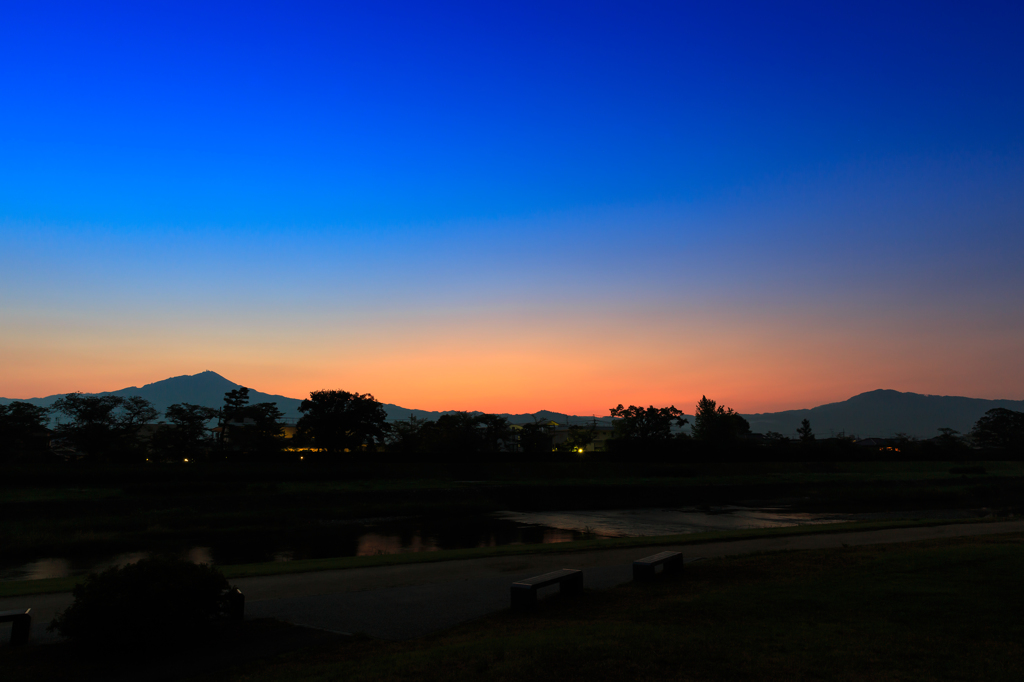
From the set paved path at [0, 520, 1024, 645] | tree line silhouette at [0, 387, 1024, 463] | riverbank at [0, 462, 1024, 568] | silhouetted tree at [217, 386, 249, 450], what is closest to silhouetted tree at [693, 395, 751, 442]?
tree line silhouette at [0, 387, 1024, 463]

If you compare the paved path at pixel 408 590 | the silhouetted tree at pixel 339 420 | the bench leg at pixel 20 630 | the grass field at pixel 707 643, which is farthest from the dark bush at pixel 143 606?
the silhouetted tree at pixel 339 420

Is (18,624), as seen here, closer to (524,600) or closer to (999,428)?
(524,600)

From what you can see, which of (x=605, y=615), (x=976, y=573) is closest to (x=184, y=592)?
(x=605, y=615)

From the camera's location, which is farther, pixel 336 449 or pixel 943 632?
pixel 336 449

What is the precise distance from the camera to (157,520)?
106 ft

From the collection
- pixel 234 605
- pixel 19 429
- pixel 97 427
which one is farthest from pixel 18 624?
pixel 97 427

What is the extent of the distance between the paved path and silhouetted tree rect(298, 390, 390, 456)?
206ft

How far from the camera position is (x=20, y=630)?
7426mm

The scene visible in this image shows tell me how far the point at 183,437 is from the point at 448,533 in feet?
181

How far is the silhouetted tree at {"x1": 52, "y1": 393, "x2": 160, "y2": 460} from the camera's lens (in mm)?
64875

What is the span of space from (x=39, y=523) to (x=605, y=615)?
3338 centimetres

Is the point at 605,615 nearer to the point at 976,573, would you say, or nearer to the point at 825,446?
the point at 976,573

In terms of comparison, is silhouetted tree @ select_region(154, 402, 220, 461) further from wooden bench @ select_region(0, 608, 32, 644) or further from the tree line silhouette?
wooden bench @ select_region(0, 608, 32, 644)

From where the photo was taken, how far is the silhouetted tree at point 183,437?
7175 cm
